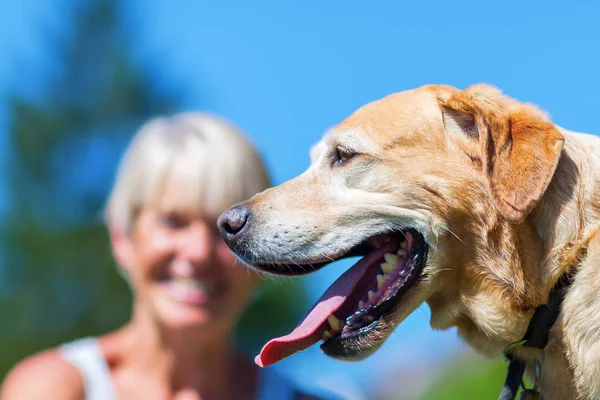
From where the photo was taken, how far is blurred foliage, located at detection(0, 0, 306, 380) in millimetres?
19531

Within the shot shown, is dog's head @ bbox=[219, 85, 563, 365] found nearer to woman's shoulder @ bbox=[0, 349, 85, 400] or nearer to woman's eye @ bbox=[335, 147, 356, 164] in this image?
woman's eye @ bbox=[335, 147, 356, 164]

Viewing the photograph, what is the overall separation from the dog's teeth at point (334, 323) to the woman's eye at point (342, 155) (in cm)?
68

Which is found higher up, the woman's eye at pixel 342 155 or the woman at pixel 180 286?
the woman's eye at pixel 342 155

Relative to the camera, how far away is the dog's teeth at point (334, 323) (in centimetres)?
316

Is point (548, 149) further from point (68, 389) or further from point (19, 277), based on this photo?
point (19, 277)

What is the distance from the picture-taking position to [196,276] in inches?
173

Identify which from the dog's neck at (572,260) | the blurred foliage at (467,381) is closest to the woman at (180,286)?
the dog's neck at (572,260)

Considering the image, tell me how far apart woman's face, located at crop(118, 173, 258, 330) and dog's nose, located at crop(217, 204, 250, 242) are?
1.02 metres

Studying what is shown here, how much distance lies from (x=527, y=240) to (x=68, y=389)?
8.09 feet

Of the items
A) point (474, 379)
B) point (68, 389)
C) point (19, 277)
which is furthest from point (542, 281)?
point (19, 277)

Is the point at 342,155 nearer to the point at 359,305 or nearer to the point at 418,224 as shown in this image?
the point at 418,224

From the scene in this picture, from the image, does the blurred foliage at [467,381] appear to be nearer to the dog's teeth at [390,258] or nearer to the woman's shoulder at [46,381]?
the woman's shoulder at [46,381]

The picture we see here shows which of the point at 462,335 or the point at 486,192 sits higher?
the point at 486,192

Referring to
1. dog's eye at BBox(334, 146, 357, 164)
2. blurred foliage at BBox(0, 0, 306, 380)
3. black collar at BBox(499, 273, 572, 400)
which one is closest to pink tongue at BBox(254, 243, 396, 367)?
dog's eye at BBox(334, 146, 357, 164)
